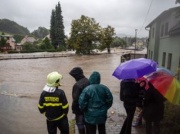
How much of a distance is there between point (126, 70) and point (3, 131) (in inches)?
174

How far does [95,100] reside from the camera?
13.4 ft

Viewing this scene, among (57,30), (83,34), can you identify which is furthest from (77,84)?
(57,30)

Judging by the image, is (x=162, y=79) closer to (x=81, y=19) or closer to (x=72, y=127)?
(x=72, y=127)

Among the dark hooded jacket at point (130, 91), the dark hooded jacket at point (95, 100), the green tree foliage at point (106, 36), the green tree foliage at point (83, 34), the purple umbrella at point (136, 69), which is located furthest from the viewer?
the green tree foliage at point (106, 36)

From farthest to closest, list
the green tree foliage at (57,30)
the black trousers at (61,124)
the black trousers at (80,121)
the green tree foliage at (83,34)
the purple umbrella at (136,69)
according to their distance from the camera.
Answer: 1. the green tree foliage at (57,30)
2. the green tree foliage at (83,34)
3. the black trousers at (80,121)
4. the purple umbrella at (136,69)
5. the black trousers at (61,124)

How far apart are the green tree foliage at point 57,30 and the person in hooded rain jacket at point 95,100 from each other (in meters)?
74.0

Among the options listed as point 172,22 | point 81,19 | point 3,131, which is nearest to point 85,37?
point 81,19

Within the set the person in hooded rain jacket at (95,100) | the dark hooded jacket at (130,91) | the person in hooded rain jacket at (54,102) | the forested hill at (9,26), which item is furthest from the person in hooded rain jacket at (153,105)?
the forested hill at (9,26)

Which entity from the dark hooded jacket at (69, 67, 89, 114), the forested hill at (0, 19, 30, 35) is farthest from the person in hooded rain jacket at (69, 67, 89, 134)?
the forested hill at (0, 19, 30, 35)

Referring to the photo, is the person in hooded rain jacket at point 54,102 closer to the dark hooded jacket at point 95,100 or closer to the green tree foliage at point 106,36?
the dark hooded jacket at point 95,100

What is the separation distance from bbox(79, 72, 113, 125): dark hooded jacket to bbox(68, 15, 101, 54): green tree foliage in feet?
166

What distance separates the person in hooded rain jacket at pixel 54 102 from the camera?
4.12 m

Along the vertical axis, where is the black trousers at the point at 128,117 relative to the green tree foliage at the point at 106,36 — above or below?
below

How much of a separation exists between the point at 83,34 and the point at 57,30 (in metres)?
23.0
